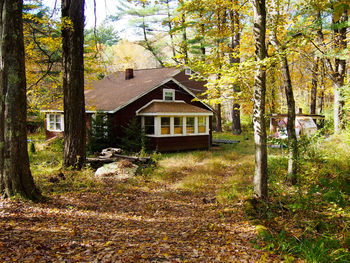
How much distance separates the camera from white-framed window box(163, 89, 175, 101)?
18344mm

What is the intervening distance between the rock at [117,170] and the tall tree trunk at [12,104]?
3.92 metres

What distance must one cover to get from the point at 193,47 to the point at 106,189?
2327cm

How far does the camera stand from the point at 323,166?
942 centimetres

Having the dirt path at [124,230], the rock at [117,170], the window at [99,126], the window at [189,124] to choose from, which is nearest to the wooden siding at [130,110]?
the window at [99,126]

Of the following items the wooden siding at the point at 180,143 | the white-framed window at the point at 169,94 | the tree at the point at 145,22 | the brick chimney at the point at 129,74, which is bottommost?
the wooden siding at the point at 180,143

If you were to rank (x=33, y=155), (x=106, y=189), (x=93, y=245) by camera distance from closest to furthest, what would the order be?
(x=93, y=245) < (x=106, y=189) < (x=33, y=155)

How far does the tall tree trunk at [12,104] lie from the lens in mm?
5723

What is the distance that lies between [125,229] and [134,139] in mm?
10761

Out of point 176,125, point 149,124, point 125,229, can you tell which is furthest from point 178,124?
point 125,229

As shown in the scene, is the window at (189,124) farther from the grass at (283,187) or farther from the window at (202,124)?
the grass at (283,187)

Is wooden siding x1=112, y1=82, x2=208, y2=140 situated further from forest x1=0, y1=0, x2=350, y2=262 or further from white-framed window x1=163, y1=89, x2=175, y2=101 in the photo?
forest x1=0, y1=0, x2=350, y2=262

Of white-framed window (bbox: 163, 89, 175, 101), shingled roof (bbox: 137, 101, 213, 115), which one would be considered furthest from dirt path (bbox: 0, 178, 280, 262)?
white-framed window (bbox: 163, 89, 175, 101)

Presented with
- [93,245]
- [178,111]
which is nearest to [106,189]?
[93,245]

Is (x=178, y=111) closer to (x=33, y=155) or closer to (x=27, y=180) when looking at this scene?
(x=33, y=155)
